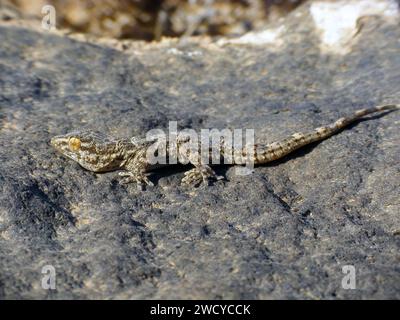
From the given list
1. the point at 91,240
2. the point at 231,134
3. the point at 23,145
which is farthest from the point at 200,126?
the point at 91,240

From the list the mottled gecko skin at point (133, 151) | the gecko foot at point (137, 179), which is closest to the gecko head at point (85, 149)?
the mottled gecko skin at point (133, 151)

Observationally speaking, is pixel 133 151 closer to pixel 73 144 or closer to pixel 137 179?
pixel 137 179

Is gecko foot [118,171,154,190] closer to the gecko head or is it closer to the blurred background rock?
the gecko head

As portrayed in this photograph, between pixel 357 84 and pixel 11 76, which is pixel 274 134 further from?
pixel 11 76

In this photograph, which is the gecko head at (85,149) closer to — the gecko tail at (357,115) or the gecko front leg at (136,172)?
the gecko front leg at (136,172)
